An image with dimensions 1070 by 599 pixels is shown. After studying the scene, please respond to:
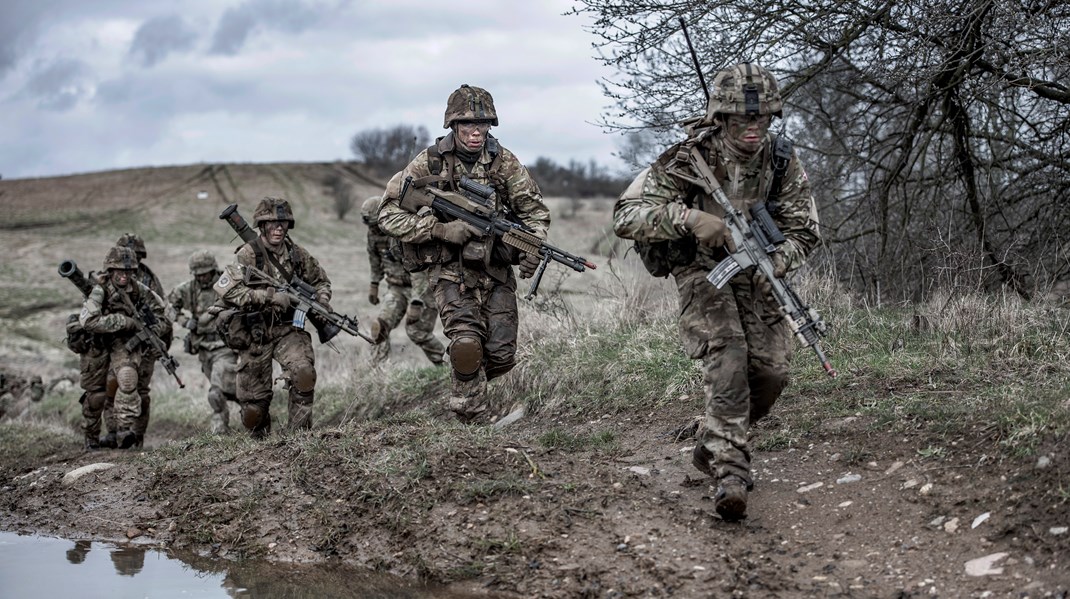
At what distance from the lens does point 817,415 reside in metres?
6.68

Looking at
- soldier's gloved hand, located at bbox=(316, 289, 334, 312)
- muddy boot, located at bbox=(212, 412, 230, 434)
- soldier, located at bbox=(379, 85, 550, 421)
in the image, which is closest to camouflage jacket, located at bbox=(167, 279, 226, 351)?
muddy boot, located at bbox=(212, 412, 230, 434)

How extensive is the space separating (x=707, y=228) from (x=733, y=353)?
647mm

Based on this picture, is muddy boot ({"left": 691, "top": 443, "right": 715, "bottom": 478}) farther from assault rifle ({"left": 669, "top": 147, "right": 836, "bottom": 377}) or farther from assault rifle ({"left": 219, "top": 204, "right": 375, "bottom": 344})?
assault rifle ({"left": 219, "top": 204, "right": 375, "bottom": 344})

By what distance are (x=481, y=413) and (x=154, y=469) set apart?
2238 mm

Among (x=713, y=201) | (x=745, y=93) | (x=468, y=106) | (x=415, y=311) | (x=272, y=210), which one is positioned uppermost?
(x=468, y=106)

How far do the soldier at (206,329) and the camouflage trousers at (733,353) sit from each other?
674cm

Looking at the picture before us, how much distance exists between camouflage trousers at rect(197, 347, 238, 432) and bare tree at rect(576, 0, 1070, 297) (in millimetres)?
4593

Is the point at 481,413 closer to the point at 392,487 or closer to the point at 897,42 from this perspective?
the point at 392,487

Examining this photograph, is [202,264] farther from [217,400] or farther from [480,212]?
[480,212]

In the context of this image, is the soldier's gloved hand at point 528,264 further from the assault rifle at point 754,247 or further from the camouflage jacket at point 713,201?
the assault rifle at point 754,247

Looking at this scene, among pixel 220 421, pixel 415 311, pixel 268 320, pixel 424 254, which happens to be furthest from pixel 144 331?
pixel 424 254

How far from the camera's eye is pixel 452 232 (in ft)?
24.3

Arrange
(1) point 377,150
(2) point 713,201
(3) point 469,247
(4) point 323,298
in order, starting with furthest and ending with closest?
(1) point 377,150 < (4) point 323,298 < (3) point 469,247 < (2) point 713,201

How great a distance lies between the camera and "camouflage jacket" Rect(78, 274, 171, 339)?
1059 centimetres
